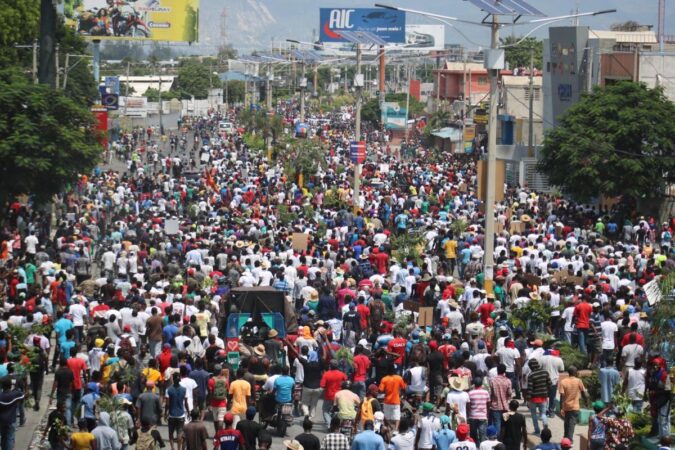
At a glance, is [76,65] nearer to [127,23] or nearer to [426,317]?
[127,23]

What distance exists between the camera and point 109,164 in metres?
70.2

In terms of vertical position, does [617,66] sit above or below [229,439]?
above

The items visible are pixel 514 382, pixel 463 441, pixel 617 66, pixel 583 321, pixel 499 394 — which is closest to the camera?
pixel 463 441

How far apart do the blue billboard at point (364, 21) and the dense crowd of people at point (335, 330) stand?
91.6 metres

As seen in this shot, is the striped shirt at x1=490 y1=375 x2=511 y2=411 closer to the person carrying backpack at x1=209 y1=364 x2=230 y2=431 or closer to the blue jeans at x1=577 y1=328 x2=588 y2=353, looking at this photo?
the person carrying backpack at x1=209 y1=364 x2=230 y2=431

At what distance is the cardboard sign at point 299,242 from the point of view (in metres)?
31.0

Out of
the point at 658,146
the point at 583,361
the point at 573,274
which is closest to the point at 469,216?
the point at 658,146

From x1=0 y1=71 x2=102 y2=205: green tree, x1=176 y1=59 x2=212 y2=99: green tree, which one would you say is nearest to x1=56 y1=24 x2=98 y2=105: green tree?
x1=0 y1=71 x2=102 y2=205: green tree

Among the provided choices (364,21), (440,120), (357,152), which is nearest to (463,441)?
(357,152)

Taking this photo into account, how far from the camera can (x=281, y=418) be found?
17812 millimetres

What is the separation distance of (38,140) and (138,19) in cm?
8112

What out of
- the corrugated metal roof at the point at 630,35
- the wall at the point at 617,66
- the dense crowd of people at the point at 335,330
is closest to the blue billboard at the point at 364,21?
the corrugated metal roof at the point at 630,35

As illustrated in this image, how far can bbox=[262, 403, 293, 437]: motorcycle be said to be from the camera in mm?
17797

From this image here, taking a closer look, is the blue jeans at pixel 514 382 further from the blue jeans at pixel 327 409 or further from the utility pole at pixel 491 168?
the utility pole at pixel 491 168
